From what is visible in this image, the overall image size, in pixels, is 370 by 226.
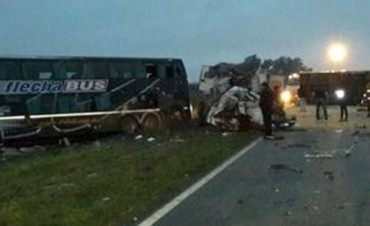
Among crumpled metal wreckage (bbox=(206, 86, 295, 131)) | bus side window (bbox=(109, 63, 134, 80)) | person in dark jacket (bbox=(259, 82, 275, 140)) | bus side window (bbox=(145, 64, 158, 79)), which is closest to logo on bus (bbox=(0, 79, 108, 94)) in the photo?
bus side window (bbox=(109, 63, 134, 80))

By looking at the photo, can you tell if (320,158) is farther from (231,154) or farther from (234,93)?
(234,93)

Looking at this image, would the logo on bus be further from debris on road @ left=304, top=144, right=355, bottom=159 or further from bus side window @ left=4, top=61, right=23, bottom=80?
debris on road @ left=304, top=144, right=355, bottom=159

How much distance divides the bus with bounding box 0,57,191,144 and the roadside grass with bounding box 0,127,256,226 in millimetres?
6547

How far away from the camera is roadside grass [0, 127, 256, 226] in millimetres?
13164

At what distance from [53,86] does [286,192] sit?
23.2 meters

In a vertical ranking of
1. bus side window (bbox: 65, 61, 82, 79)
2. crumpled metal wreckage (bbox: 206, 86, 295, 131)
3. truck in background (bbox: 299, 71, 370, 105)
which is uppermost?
bus side window (bbox: 65, 61, 82, 79)

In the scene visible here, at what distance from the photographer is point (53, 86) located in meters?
37.2

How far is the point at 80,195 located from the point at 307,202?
394cm

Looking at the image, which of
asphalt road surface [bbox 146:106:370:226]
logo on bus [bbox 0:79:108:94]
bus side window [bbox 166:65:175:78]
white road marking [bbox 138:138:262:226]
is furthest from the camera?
bus side window [bbox 166:65:175:78]

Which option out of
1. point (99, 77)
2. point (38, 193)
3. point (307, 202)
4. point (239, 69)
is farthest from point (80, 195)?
point (239, 69)

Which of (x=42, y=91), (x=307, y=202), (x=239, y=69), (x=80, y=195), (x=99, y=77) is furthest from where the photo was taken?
(x=239, y=69)

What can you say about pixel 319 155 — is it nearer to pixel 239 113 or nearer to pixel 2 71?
pixel 239 113

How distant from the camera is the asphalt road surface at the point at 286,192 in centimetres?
1216

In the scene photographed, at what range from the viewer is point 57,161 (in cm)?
2380
